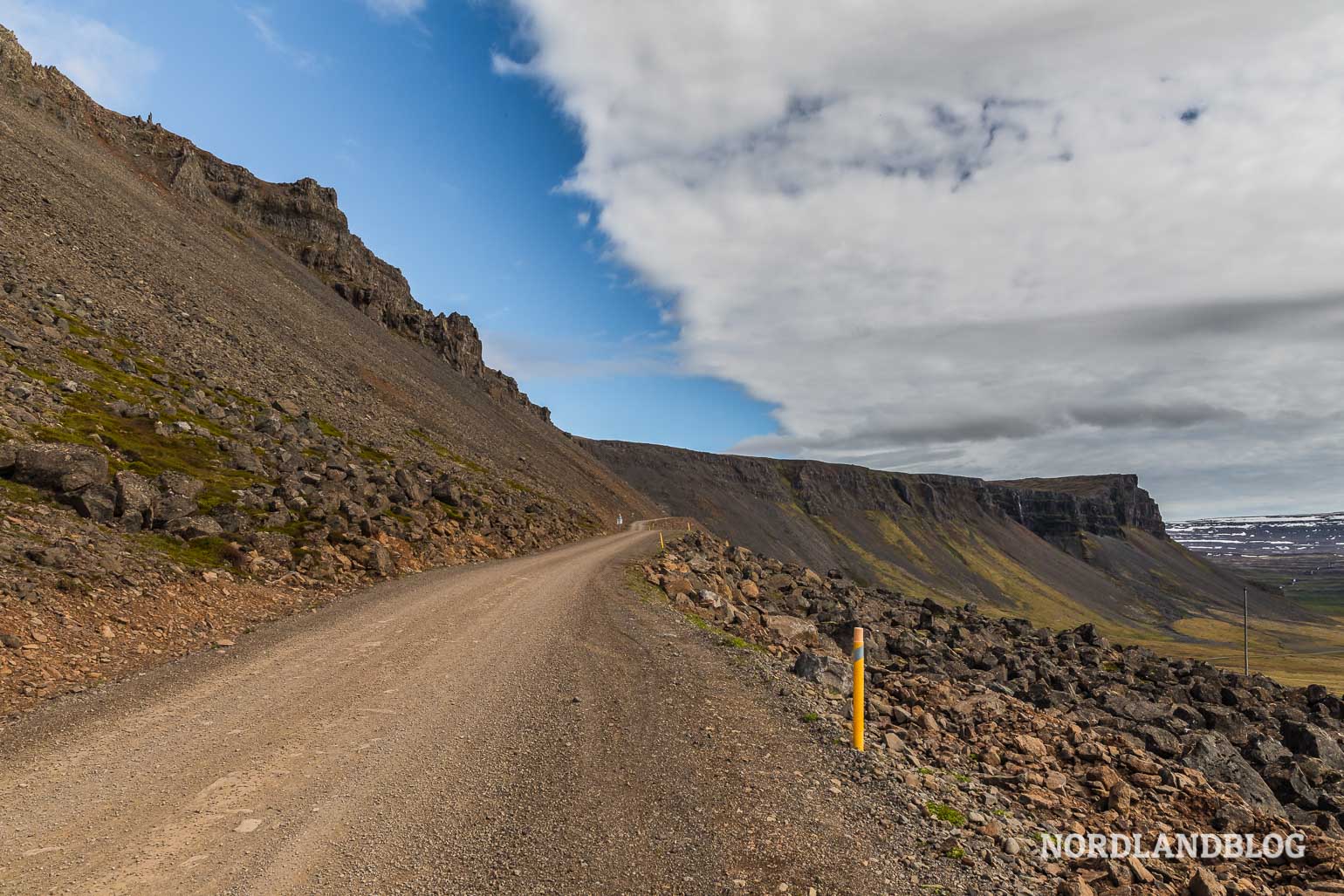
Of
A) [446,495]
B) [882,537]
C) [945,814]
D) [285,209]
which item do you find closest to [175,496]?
[446,495]

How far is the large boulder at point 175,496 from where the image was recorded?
58.9 feet

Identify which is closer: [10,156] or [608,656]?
[608,656]

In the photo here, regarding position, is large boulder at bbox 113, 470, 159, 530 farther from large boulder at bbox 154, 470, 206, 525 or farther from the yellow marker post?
the yellow marker post

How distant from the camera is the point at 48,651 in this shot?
1098cm

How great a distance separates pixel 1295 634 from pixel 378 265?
236561 millimetres

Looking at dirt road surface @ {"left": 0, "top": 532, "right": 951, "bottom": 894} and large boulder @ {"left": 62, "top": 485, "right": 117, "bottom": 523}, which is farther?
large boulder @ {"left": 62, "top": 485, "right": 117, "bottom": 523}

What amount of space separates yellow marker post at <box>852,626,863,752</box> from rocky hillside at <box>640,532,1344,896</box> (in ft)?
1.01

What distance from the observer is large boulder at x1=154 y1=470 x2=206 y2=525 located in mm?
17953

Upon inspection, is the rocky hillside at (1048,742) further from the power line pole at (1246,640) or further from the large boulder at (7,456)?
the large boulder at (7,456)

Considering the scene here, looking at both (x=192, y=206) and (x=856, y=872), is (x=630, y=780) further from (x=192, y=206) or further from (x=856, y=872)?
(x=192, y=206)

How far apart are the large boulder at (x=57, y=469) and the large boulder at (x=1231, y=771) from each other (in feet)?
90.9

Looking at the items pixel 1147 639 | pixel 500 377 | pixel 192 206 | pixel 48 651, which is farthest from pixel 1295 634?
pixel 192 206

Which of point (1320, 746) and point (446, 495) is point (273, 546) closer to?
point (446, 495)

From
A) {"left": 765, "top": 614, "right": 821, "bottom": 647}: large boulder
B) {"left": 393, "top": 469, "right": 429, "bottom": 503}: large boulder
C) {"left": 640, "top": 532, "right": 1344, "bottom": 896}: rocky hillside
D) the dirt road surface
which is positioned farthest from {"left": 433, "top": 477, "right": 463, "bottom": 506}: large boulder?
the dirt road surface
